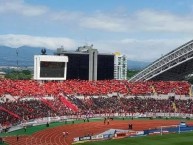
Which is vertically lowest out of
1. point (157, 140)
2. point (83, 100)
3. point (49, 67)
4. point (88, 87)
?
point (157, 140)

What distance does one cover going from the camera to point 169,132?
60.8m

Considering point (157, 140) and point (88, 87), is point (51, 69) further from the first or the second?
point (157, 140)

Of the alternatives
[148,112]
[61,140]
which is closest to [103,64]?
[148,112]

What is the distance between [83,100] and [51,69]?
979cm

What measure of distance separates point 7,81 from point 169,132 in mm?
35968

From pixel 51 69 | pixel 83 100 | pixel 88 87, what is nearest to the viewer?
pixel 83 100

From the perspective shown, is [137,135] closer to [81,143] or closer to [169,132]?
[169,132]

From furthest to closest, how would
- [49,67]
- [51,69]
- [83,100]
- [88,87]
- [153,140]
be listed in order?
[88,87]
[51,69]
[49,67]
[83,100]
[153,140]

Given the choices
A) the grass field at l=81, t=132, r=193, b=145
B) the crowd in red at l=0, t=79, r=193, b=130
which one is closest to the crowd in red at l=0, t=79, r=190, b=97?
the crowd in red at l=0, t=79, r=193, b=130

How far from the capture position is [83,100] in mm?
84375

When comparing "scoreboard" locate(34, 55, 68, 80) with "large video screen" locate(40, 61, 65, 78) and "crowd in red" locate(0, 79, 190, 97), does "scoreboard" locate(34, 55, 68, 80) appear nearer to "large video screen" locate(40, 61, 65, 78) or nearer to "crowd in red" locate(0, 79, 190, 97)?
"large video screen" locate(40, 61, 65, 78)

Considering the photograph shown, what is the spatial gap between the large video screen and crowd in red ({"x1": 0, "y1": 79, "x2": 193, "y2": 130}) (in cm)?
183

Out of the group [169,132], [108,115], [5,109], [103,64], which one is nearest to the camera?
[169,132]

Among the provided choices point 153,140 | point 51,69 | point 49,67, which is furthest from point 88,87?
point 153,140
